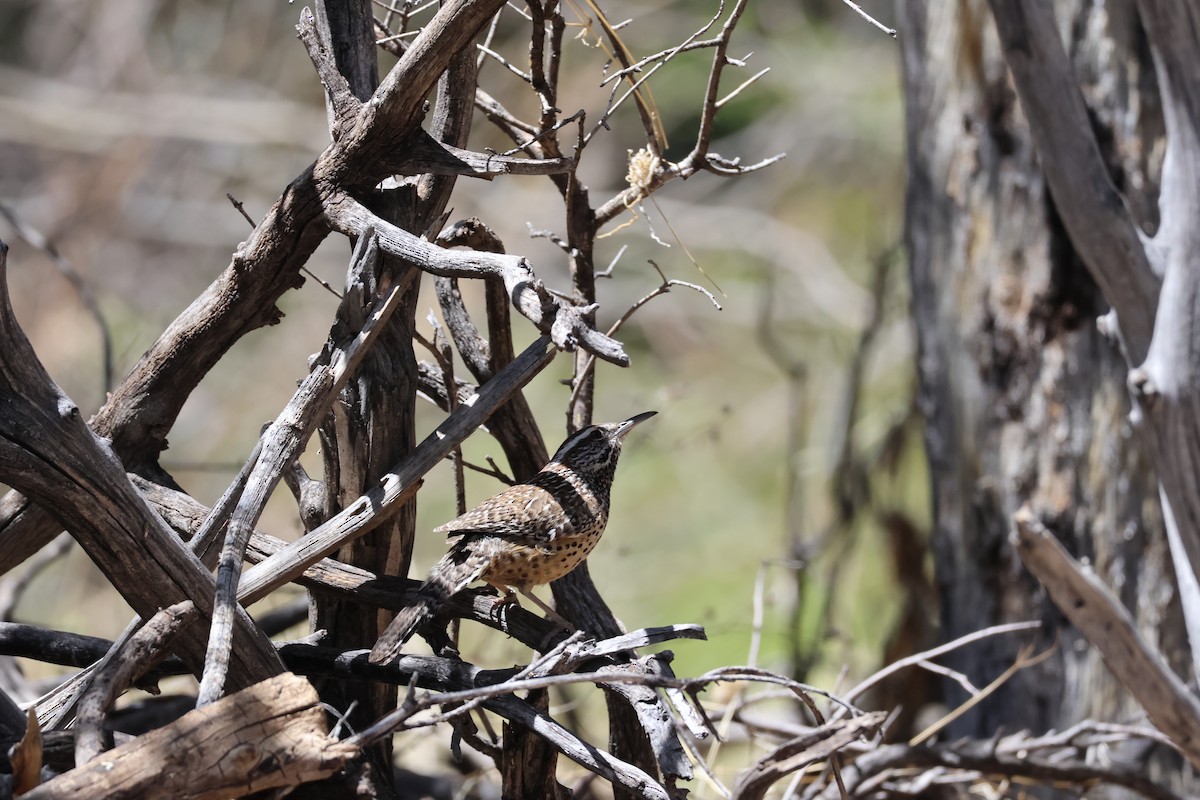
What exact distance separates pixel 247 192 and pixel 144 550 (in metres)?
7.01

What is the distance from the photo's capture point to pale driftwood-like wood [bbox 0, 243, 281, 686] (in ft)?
5.40

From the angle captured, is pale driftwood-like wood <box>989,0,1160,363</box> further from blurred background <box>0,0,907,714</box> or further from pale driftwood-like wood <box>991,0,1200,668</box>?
blurred background <box>0,0,907,714</box>

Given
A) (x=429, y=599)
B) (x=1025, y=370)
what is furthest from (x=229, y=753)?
(x=1025, y=370)

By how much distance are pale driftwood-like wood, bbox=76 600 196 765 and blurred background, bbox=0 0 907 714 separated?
4736 mm

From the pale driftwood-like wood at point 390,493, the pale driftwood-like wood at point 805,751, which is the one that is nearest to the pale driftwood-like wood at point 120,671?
the pale driftwood-like wood at point 390,493

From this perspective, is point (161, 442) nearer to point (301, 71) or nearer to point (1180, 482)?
point (1180, 482)

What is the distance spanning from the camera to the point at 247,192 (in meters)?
8.20

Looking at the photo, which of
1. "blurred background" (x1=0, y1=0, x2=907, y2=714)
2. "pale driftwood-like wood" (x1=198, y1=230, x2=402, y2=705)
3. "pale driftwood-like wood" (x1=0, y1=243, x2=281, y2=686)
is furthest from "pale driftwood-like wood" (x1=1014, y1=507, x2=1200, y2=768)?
"blurred background" (x1=0, y1=0, x2=907, y2=714)

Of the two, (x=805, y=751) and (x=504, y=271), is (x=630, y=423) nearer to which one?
(x=805, y=751)

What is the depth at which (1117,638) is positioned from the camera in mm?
2453

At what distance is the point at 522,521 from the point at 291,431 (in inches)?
20.3

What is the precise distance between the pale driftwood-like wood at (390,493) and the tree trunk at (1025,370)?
220 centimetres

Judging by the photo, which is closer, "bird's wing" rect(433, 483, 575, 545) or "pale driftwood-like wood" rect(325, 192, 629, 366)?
"pale driftwood-like wood" rect(325, 192, 629, 366)

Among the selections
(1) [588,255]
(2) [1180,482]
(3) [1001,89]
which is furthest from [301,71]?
(2) [1180,482]
